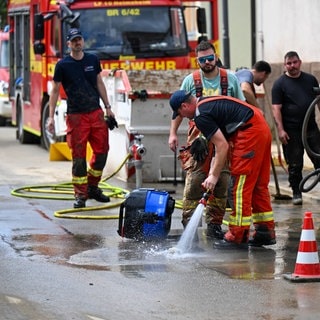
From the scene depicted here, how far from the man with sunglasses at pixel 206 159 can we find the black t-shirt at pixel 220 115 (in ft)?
2.00

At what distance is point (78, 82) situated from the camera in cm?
1209

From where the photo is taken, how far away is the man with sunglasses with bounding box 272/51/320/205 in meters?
12.7

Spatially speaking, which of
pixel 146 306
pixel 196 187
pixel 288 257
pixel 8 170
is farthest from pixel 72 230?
pixel 8 170

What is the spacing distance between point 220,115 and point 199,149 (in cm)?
70

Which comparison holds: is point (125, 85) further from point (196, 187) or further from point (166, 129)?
point (196, 187)

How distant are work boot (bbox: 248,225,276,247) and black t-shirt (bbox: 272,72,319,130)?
3489 mm

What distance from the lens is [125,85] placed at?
1482cm

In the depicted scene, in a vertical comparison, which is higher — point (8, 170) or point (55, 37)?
point (55, 37)

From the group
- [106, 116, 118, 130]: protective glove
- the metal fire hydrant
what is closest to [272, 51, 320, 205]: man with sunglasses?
the metal fire hydrant

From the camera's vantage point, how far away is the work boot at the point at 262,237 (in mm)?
9414

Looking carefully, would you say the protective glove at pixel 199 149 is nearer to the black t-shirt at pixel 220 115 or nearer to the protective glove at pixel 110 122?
the black t-shirt at pixel 220 115

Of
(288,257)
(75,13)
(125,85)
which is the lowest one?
(288,257)

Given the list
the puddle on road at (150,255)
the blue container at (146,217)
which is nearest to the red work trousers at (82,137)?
the puddle on road at (150,255)

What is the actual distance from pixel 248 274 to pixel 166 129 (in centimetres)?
638
